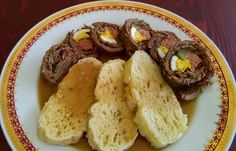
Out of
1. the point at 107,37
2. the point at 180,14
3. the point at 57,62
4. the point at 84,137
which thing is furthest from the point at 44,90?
the point at 180,14

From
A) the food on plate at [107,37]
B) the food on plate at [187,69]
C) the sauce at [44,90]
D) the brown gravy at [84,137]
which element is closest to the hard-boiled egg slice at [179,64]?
the food on plate at [187,69]

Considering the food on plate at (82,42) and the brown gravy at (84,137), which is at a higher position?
the food on plate at (82,42)

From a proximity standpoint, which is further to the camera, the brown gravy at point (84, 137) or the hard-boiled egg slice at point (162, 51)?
the hard-boiled egg slice at point (162, 51)

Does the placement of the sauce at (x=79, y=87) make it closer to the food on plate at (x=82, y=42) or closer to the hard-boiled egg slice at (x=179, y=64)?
the food on plate at (x=82, y=42)

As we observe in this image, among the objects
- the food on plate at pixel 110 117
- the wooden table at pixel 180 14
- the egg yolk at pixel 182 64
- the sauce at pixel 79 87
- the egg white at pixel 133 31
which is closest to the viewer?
the food on plate at pixel 110 117

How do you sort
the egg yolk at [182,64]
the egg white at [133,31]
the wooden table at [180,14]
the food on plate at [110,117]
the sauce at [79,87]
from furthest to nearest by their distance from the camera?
1. the wooden table at [180,14]
2. the egg white at [133,31]
3. the egg yolk at [182,64]
4. the sauce at [79,87]
5. the food on plate at [110,117]

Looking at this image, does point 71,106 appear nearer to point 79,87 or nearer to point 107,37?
point 79,87

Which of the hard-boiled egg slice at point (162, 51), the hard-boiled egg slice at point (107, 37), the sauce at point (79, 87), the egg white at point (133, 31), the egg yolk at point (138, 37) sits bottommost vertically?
the sauce at point (79, 87)

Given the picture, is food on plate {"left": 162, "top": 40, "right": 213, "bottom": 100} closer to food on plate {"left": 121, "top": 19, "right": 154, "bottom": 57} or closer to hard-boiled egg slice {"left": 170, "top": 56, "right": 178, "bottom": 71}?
hard-boiled egg slice {"left": 170, "top": 56, "right": 178, "bottom": 71}
